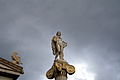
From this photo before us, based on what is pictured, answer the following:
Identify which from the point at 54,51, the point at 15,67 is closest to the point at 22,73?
the point at 15,67

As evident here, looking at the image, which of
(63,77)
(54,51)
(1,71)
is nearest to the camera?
(63,77)

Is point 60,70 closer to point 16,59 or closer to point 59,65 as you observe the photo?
point 59,65

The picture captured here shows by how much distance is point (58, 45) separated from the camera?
15.3 m

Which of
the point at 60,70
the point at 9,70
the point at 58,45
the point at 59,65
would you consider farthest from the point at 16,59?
the point at 60,70

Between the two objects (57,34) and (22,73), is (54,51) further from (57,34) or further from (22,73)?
(22,73)

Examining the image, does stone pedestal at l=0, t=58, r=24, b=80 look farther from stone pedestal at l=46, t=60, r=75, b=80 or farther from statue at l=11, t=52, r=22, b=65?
stone pedestal at l=46, t=60, r=75, b=80

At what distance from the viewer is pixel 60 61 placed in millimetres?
14633

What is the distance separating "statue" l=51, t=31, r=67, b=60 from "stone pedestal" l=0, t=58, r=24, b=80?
634 cm

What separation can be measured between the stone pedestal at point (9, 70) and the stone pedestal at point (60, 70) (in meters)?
6.47

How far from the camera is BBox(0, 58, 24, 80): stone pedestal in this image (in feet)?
66.4

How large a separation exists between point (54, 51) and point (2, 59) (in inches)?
268

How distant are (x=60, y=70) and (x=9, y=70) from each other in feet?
24.9

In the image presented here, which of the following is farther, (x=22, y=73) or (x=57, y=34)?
(x=22, y=73)

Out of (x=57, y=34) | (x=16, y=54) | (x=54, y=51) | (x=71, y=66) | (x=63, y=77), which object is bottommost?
(x=63, y=77)
